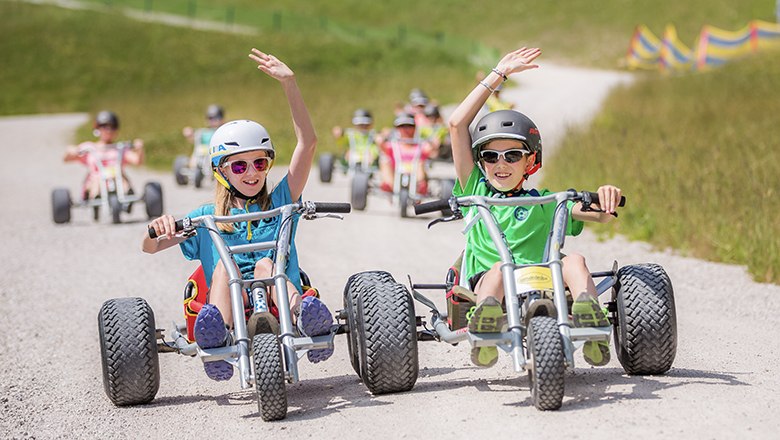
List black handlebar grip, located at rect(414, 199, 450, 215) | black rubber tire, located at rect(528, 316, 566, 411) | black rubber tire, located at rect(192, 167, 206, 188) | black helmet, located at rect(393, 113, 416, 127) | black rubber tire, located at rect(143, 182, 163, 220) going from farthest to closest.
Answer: black rubber tire, located at rect(192, 167, 206, 188), black helmet, located at rect(393, 113, 416, 127), black rubber tire, located at rect(143, 182, 163, 220), black handlebar grip, located at rect(414, 199, 450, 215), black rubber tire, located at rect(528, 316, 566, 411)

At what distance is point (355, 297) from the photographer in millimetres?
6734

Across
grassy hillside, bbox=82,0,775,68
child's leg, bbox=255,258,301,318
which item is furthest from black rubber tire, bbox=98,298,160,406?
grassy hillside, bbox=82,0,775,68

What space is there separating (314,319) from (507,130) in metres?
1.42

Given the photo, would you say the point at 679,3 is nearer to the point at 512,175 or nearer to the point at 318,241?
the point at 318,241

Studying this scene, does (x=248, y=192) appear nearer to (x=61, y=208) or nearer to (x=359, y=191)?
(x=359, y=191)

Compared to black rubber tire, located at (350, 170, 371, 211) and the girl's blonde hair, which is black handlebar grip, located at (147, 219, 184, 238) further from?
black rubber tire, located at (350, 170, 371, 211)

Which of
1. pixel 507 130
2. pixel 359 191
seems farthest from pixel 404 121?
pixel 507 130

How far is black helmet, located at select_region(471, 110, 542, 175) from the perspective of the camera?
21.9 feet

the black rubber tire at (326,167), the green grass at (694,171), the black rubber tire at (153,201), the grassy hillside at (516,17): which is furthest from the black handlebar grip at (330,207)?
the grassy hillside at (516,17)

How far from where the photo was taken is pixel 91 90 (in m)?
51.7

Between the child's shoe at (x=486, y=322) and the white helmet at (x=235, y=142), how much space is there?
5.29 feet

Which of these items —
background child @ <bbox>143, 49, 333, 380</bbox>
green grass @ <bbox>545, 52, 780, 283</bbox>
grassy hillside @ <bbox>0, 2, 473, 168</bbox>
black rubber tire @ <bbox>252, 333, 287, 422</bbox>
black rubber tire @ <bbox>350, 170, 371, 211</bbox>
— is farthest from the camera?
grassy hillside @ <bbox>0, 2, 473, 168</bbox>

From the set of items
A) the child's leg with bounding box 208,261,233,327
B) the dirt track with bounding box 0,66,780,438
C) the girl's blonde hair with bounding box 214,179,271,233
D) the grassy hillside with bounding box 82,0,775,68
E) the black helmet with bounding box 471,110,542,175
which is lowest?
the dirt track with bounding box 0,66,780,438

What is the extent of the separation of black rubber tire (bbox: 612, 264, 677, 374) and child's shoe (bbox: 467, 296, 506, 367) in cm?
73
